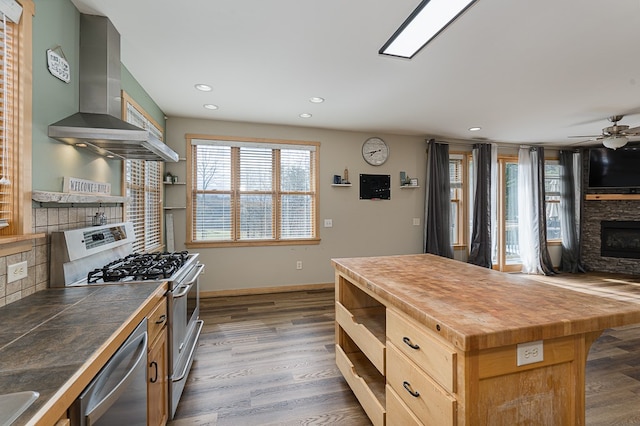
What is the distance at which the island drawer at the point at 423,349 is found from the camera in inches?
39.7

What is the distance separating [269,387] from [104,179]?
6.78 ft

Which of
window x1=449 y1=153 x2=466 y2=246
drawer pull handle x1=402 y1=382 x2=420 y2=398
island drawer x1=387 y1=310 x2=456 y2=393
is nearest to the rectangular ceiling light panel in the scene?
island drawer x1=387 y1=310 x2=456 y2=393

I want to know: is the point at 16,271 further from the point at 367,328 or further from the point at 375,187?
the point at 375,187

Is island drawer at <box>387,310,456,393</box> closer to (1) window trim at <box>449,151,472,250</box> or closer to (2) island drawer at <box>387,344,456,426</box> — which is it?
(2) island drawer at <box>387,344,456,426</box>

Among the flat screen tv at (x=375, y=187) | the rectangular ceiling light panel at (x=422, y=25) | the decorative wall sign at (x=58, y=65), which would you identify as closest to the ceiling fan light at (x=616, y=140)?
the flat screen tv at (x=375, y=187)

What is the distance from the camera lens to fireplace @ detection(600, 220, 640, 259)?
208 inches

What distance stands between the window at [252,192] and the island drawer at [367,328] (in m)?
2.36

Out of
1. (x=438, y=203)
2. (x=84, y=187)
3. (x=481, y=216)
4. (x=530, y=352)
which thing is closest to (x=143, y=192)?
(x=84, y=187)

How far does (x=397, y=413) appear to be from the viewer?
1334 millimetres

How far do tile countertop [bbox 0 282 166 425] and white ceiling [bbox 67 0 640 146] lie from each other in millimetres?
1764

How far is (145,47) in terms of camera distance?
7.31 feet

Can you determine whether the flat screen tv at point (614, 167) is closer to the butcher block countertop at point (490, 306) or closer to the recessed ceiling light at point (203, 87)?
the butcher block countertop at point (490, 306)

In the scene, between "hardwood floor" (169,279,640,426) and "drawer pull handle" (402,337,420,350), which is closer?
"drawer pull handle" (402,337,420,350)

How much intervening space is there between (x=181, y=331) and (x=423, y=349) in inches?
63.9
